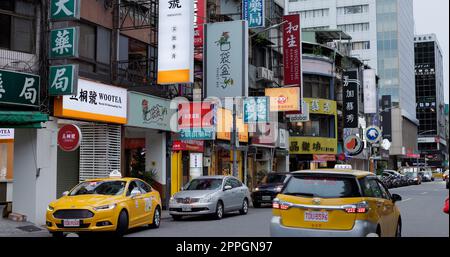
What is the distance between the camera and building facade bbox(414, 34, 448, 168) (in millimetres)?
152000

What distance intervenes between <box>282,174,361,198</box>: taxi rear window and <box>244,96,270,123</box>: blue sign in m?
22.7

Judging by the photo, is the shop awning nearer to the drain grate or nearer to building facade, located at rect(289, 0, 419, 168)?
the drain grate

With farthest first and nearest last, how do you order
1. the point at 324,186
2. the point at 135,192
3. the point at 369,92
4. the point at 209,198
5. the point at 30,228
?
1. the point at 369,92
2. the point at 209,198
3. the point at 30,228
4. the point at 135,192
5. the point at 324,186

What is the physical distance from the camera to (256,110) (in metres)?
32.9

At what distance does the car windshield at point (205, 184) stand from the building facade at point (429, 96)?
138 metres

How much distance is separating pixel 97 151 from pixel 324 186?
13.7m

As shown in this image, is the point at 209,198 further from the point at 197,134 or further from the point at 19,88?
the point at 197,134

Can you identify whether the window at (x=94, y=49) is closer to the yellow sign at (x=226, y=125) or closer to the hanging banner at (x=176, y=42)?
the hanging banner at (x=176, y=42)

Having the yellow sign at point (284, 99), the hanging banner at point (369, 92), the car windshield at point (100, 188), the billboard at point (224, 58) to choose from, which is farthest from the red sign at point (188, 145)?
the hanging banner at point (369, 92)

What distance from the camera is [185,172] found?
29.2 meters

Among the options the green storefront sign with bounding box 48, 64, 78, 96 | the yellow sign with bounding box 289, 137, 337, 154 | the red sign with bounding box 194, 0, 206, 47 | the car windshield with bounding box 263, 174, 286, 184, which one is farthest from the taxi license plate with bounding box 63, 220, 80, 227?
the yellow sign with bounding box 289, 137, 337, 154

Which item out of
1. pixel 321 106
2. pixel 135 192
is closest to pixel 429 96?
pixel 321 106
